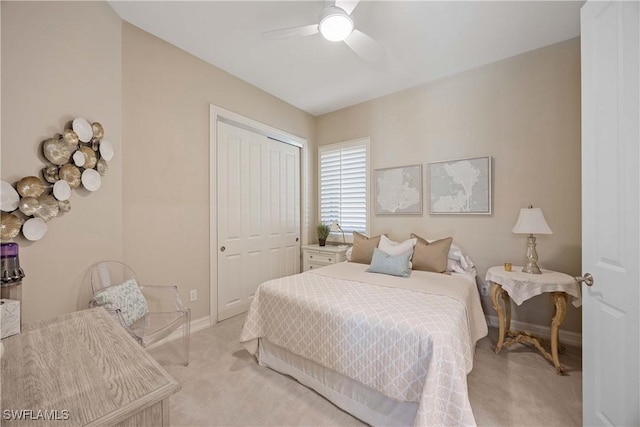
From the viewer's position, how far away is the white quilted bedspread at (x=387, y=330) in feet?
4.16

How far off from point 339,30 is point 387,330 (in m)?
1.98

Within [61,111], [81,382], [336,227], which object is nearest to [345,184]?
[336,227]

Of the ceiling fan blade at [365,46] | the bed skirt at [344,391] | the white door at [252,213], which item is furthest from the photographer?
the white door at [252,213]

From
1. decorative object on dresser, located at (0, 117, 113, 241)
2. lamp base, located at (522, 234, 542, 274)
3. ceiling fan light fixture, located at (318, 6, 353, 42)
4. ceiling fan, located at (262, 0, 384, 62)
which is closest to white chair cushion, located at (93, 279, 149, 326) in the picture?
decorative object on dresser, located at (0, 117, 113, 241)

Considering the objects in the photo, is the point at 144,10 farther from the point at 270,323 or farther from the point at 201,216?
the point at 270,323

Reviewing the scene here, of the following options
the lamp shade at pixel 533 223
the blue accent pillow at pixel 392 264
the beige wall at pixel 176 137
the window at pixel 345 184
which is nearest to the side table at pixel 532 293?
the lamp shade at pixel 533 223

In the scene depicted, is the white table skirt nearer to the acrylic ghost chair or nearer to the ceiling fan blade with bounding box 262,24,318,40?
the ceiling fan blade with bounding box 262,24,318,40

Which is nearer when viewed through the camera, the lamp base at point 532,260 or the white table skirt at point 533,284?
the white table skirt at point 533,284

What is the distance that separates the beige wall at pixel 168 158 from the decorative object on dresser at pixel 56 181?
0.25 m

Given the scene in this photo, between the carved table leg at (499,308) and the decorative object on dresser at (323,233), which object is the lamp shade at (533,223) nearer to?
the carved table leg at (499,308)

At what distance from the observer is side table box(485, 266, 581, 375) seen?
6.58ft

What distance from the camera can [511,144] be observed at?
2.70m

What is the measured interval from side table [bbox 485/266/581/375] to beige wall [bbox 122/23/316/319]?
2841mm

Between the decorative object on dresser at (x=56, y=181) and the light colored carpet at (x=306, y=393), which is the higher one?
the decorative object on dresser at (x=56, y=181)
